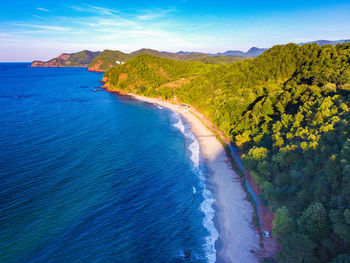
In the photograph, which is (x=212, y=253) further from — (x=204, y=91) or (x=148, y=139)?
(x=204, y=91)

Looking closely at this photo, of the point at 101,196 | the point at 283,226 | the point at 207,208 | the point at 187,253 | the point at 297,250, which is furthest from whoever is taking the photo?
the point at 101,196

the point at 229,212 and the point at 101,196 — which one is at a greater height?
the point at 101,196

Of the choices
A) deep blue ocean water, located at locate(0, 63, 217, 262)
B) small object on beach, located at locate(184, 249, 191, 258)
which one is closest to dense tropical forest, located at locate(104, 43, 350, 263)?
small object on beach, located at locate(184, 249, 191, 258)

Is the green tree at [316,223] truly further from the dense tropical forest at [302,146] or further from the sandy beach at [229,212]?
the sandy beach at [229,212]

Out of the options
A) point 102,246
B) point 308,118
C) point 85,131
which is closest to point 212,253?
point 102,246

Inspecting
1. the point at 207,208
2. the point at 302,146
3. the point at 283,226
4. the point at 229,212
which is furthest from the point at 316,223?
the point at 207,208

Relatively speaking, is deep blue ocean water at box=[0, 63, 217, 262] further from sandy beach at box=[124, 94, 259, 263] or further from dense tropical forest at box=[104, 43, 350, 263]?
dense tropical forest at box=[104, 43, 350, 263]

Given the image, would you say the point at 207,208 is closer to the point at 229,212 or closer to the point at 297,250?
the point at 229,212
